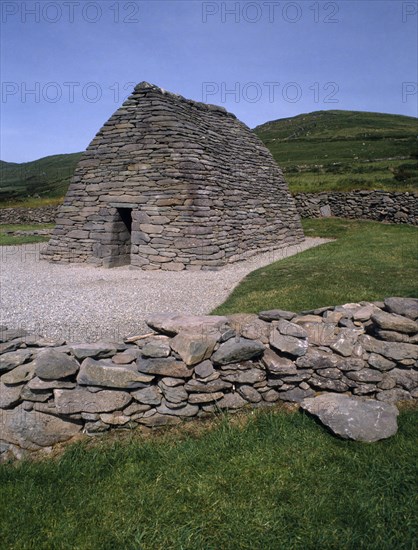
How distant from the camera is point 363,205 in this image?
952 inches

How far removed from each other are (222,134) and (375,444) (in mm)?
14688

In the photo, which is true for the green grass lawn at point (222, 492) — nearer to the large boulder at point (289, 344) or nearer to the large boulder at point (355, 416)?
the large boulder at point (355, 416)

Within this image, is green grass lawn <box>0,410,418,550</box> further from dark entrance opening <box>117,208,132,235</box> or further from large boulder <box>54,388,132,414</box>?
dark entrance opening <box>117,208,132,235</box>

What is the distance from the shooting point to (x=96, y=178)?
14.3 m

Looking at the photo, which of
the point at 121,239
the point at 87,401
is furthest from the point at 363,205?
the point at 87,401

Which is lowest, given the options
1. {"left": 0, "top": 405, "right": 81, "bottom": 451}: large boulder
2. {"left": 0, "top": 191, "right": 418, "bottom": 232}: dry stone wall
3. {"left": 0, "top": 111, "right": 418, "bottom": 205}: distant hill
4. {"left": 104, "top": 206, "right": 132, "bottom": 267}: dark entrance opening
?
{"left": 0, "top": 405, "right": 81, "bottom": 451}: large boulder

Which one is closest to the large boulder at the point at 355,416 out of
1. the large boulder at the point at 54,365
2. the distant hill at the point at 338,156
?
the large boulder at the point at 54,365

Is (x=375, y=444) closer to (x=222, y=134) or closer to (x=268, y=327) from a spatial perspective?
(x=268, y=327)

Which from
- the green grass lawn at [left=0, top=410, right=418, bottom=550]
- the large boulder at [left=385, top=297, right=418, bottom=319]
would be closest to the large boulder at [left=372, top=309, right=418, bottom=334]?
the large boulder at [left=385, top=297, right=418, bottom=319]

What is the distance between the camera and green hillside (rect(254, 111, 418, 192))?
3219 cm

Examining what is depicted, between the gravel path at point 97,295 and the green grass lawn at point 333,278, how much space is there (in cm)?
84

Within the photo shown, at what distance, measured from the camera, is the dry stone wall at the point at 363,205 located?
74.7 feet

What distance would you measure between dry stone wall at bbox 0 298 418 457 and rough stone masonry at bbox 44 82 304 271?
27.5 feet

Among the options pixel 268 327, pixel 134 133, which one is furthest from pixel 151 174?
pixel 268 327
